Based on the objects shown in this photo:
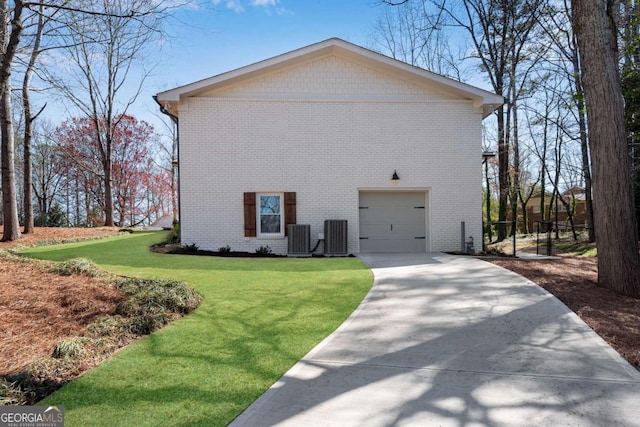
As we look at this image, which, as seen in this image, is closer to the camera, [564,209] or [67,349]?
[67,349]

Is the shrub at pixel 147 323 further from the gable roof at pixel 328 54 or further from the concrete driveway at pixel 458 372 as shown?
the gable roof at pixel 328 54

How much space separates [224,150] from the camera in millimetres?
11750

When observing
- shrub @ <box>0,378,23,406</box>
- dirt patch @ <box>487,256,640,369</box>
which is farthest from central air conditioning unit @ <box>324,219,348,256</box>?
shrub @ <box>0,378,23,406</box>

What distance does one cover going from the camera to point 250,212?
11.7m

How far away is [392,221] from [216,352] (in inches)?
365

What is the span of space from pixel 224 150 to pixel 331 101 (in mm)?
3590

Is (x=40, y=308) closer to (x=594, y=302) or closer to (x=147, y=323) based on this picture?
(x=147, y=323)

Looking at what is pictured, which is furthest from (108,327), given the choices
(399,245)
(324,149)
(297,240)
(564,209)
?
(564,209)

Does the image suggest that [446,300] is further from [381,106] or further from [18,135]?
[18,135]

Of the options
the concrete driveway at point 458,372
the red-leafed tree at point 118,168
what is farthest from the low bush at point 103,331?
the red-leafed tree at point 118,168

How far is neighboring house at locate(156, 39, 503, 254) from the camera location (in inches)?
462

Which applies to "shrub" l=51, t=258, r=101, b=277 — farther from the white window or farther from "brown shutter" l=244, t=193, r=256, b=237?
the white window

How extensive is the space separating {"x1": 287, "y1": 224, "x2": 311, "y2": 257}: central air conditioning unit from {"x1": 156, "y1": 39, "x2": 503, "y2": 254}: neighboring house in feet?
1.59

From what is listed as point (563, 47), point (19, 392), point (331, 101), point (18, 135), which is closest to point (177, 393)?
point (19, 392)
